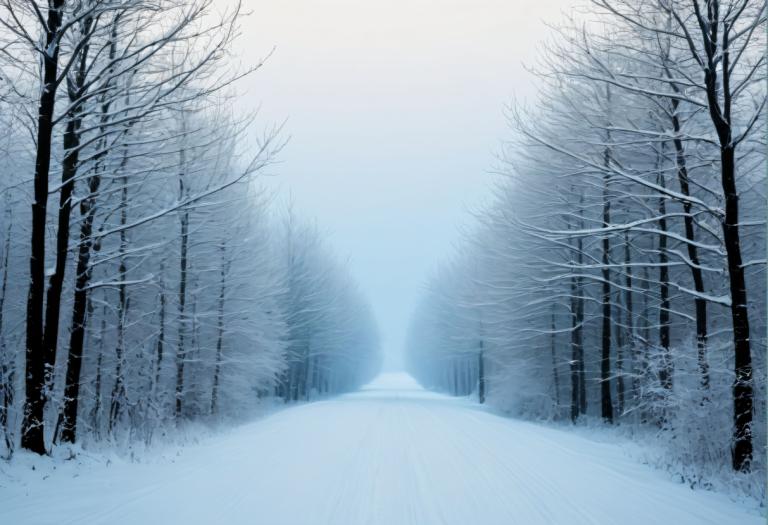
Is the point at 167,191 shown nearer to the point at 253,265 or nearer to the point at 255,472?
the point at 253,265

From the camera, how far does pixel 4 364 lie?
7621 mm

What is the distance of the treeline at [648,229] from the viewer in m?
7.54

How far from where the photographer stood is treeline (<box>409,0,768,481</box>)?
297 inches

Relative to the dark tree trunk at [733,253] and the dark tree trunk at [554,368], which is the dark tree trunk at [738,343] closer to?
the dark tree trunk at [733,253]

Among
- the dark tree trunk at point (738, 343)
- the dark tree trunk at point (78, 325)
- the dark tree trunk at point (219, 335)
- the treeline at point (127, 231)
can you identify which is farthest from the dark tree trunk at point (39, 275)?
the dark tree trunk at point (219, 335)

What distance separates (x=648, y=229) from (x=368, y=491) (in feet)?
21.4

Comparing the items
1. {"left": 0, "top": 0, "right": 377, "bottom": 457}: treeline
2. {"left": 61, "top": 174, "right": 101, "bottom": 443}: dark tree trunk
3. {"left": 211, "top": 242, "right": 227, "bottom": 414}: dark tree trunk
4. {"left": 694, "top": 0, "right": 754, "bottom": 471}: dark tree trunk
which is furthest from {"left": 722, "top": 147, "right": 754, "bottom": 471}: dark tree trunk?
{"left": 211, "top": 242, "right": 227, "bottom": 414}: dark tree trunk

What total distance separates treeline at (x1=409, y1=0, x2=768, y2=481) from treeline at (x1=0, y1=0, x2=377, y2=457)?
20.1 ft

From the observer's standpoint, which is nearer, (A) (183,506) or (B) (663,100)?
(A) (183,506)

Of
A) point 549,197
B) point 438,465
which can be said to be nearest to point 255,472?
point 438,465

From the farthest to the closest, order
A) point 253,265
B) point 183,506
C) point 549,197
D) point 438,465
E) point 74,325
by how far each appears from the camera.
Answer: point 253,265
point 549,197
point 74,325
point 438,465
point 183,506

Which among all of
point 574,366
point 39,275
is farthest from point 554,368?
point 39,275

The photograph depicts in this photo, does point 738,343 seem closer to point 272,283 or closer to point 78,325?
point 78,325

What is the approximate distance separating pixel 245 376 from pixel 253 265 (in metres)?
4.38
